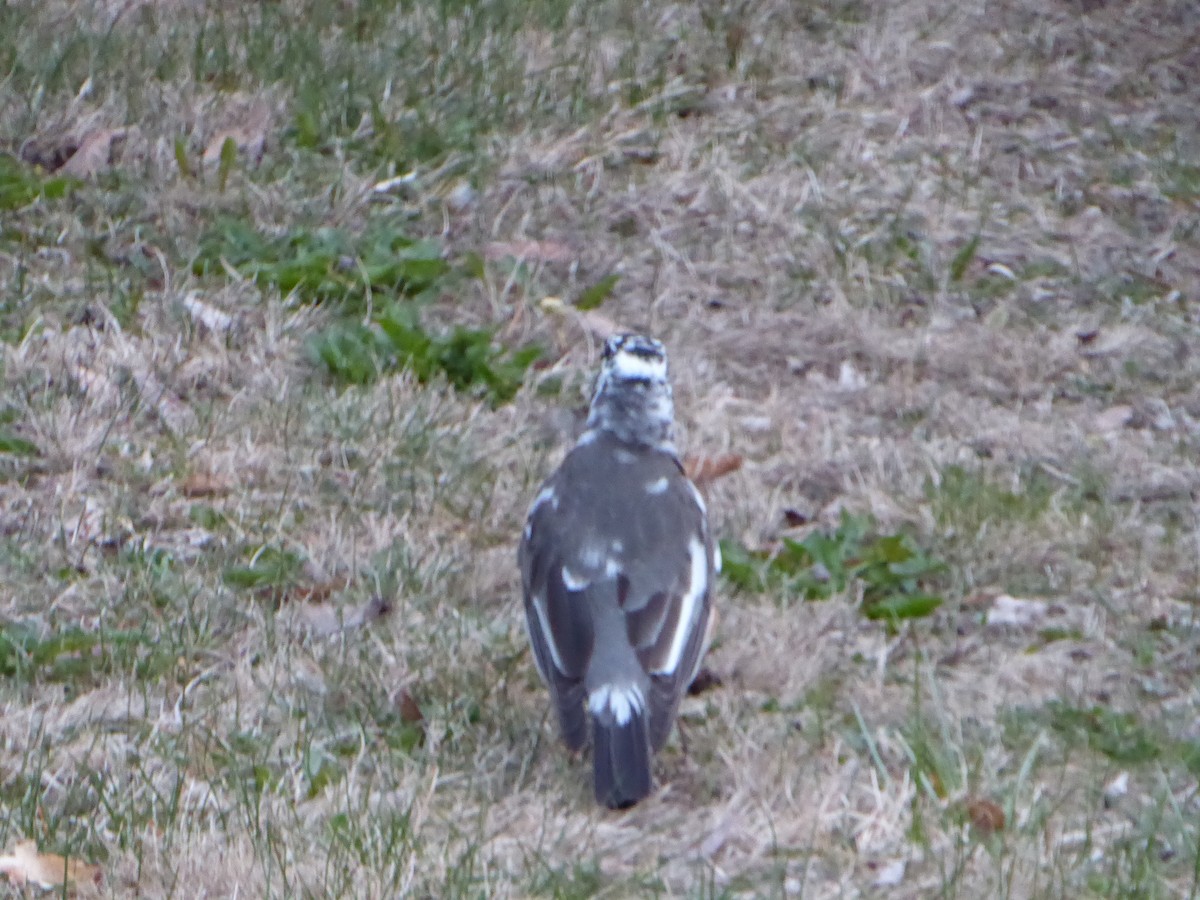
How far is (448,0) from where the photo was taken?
379 inches

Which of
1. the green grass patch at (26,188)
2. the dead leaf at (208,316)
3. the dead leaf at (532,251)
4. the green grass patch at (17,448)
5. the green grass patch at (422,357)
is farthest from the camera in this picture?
the dead leaf at (532,251)

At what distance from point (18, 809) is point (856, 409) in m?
3.73

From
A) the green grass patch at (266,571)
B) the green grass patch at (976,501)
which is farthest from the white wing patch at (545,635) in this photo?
the green grass patch at (976,501)

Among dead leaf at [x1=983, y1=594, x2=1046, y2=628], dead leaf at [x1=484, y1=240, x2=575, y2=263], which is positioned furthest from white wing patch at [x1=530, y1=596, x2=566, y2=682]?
dead leaf at [x1=484, y1=240, x2=575, y2=263]

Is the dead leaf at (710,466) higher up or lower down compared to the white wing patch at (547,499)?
lower down

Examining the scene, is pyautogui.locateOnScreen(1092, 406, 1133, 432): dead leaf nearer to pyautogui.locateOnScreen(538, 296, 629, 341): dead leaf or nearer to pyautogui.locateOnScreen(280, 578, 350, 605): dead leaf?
pyautogui.locateOnScreen(538, 296, 629, 341): dead leaf

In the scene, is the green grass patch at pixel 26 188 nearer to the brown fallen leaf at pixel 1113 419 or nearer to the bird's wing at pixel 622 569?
the bird's wing at pixel 622 569

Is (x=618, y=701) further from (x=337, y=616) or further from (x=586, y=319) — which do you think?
(x=586, y=319)

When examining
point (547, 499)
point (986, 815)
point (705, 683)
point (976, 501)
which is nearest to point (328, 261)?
point (547, 499)

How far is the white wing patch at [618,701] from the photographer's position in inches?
191

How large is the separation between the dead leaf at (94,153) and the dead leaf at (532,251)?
1636 mm

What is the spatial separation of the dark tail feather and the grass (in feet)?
0.34

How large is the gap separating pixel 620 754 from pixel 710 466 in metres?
2.20

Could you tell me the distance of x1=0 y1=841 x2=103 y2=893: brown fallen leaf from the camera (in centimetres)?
425
